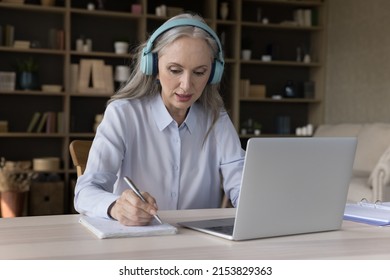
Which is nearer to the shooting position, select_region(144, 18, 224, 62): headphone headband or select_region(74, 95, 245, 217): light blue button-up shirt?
select_region(144, 18, 224, 62): headphone headband

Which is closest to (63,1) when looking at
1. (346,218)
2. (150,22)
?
(150,22)

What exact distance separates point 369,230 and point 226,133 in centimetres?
75

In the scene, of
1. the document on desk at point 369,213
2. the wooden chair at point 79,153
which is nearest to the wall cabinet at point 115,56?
the wooden chair at point 79,153

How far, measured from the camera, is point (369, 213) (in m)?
1.60

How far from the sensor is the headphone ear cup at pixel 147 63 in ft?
5.85

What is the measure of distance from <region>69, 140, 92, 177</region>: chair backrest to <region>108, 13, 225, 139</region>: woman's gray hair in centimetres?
21

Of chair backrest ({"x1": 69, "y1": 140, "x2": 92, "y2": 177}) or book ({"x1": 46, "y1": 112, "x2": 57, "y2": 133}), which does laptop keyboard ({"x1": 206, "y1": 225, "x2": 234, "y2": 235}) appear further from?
book ({"x1": 46, "y1": 112, "x2": 57, "y2": 133})

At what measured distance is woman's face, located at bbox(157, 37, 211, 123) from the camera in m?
1.71

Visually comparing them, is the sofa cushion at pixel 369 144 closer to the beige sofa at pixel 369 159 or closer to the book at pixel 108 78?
the beige sofa at pixel 369 159

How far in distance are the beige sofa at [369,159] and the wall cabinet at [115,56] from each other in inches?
29.5

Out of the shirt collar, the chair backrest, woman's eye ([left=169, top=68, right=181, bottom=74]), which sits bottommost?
the chair backrest

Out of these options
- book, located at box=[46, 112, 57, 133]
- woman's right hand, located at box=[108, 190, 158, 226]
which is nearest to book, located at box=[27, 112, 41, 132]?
book, located at box=[46, 112, 57, 133]

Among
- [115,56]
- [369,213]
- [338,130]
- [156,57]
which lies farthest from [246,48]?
[369,213]
